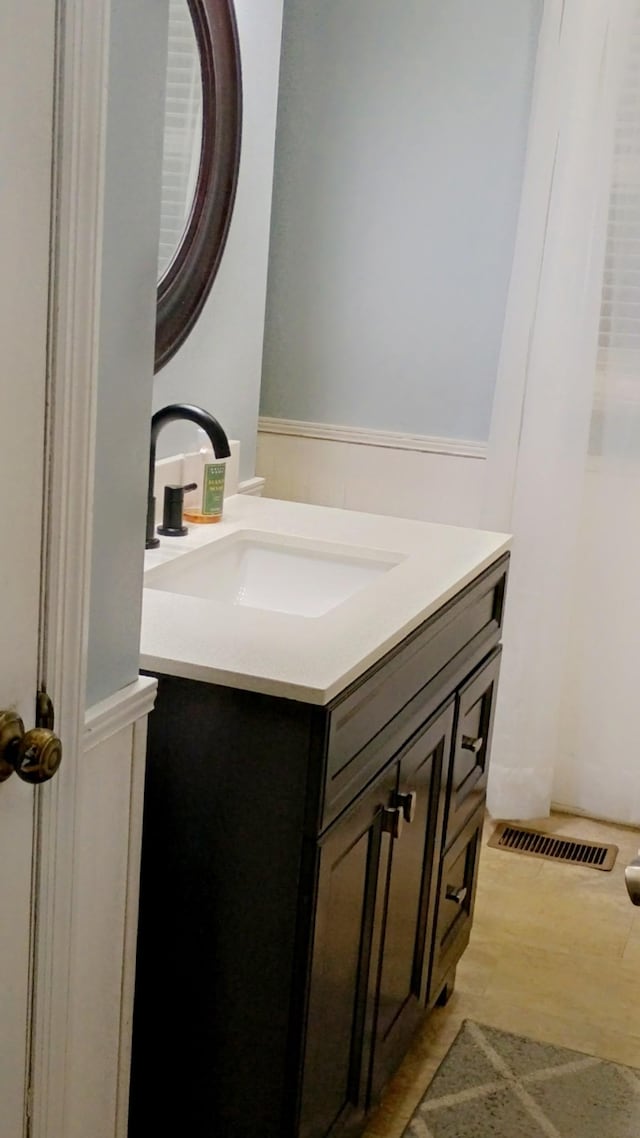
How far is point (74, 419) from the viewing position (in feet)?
3.43

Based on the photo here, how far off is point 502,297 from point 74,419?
1975 mm

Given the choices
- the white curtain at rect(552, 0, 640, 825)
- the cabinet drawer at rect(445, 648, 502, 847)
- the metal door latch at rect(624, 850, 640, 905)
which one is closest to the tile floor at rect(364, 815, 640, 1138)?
the white curtain at rect(552, 0, 640, 825)

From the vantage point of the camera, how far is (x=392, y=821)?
166 cm

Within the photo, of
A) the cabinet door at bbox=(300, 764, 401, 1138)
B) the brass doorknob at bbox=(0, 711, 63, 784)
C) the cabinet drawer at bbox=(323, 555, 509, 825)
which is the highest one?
the brass doorknob at bbox=(0, 711, 63, 784)

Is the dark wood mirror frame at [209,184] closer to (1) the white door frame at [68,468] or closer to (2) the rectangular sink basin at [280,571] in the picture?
(2) the rectangular sink basin at [280,571]

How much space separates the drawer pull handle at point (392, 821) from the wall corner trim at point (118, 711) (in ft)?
1.45

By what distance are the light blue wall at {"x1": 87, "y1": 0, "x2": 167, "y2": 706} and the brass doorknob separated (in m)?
0.20

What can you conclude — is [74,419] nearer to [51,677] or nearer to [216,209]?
[51,677]

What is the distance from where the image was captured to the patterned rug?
197 cm

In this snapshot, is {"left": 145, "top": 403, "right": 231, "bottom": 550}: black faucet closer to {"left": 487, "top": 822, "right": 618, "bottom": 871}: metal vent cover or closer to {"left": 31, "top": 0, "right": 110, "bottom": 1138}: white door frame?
{"left": 31, "top": 0, "right": 110, "bottom": 1138}: white door frame

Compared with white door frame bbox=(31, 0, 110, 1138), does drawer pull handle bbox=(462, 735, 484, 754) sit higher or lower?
lower

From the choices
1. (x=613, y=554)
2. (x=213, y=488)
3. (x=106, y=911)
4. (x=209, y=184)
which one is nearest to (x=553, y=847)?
(x=613, y=554)

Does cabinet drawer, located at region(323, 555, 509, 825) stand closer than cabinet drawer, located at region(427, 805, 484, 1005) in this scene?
Yes

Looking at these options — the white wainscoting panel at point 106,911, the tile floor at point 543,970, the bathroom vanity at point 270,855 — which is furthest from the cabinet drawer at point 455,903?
the white wainscoting panel at point 106,911
